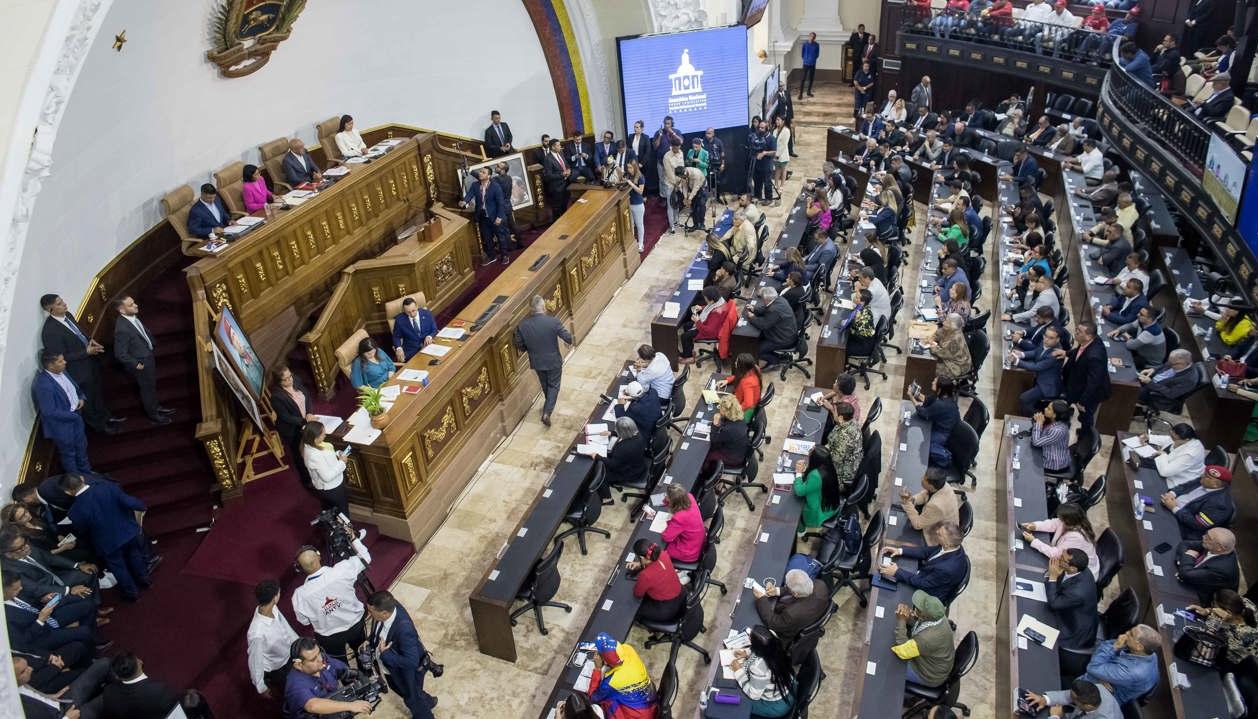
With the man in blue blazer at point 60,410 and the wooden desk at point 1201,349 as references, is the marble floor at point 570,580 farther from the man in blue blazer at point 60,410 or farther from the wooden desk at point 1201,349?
the man in blue blazer at point 60,410

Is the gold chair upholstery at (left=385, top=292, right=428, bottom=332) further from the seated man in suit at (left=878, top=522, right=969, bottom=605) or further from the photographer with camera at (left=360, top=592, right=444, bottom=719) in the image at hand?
the seated man in suit at (left=878, top=522, right=969, bottom=605)

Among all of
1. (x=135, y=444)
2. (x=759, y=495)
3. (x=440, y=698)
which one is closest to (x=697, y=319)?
(x=759, y=495)

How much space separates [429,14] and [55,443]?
9.25 metres

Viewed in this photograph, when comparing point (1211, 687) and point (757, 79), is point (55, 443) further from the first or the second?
point (757, 79)

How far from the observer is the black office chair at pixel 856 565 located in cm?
727

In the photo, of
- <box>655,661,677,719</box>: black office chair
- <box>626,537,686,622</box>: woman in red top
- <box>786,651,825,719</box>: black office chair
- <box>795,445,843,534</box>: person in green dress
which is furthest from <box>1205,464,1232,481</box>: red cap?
<box>655,661,677,719</box>: black office chair

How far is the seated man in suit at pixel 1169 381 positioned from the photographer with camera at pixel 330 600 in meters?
8.07

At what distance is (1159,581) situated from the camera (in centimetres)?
667

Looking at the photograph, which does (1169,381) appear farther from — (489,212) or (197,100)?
(197,100)

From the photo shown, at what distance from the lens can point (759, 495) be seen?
8906mm

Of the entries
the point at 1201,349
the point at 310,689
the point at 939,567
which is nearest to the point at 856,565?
the point at 939,567

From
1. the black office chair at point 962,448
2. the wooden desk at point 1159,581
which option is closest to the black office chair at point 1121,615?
the wooden desk at point 1159,581

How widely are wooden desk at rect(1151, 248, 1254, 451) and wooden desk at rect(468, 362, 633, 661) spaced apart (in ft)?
21.6

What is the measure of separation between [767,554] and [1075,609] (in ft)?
7.45
